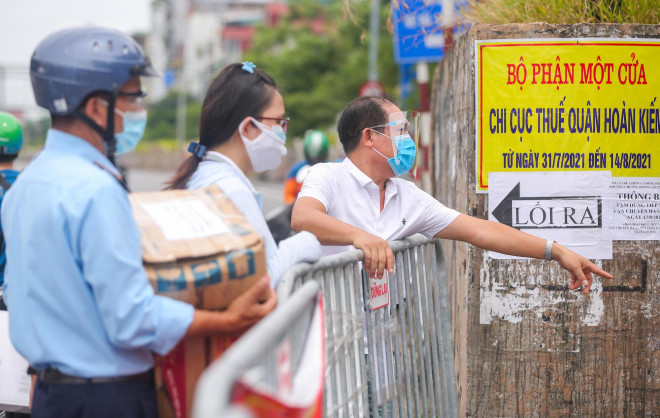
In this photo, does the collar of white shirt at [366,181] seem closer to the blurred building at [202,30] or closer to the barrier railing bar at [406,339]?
the barrier railing bar at [406,339]

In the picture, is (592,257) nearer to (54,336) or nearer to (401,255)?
(401,255)

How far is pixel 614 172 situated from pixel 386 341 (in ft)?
5.77

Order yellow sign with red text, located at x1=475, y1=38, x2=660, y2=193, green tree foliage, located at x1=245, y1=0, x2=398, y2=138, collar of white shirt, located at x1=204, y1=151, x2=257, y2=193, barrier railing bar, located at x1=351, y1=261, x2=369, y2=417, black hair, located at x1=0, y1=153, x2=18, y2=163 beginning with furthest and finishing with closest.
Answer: green tree foliage, located at x1=245, y1=0, x2=398, y2=138 < black hair, located at x1=0, y1=153, x2=18, y2=163 < yellow sign with red text, located at x1=475, y1=38, x2=660, y2=193 < barrier railing bar, located at x1=351, y1=261, x2=369, y2=417 < collar of white shirt, located at x1=204, y1=151, x2=257, y2=193

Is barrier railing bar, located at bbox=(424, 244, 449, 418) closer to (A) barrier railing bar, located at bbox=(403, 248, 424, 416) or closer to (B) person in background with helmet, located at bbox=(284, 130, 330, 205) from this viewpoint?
(A) barrier railing bar, located at bbox=(403, 248, 424, 416)

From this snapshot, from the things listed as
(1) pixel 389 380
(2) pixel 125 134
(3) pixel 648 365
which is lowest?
(3) pixel 648 365

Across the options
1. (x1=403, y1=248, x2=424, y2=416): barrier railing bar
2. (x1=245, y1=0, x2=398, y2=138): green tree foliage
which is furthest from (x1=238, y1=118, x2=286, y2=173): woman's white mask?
(x1=245, y1=0, x2=398, y2=138): green tree foliage

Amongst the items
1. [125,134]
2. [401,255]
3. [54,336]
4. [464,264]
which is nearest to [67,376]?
[54,336]

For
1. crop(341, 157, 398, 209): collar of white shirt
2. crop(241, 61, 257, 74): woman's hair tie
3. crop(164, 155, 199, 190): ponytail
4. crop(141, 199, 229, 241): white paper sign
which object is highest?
crop(241, 61, 257, 74): woman's hair tie

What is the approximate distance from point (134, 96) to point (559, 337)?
2.87m

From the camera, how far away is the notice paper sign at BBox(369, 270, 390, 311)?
3242mm

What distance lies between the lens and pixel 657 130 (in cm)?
423

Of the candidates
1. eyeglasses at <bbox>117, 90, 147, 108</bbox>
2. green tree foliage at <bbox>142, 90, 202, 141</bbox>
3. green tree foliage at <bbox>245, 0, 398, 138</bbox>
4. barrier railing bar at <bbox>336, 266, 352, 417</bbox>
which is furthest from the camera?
green tree foliage at <bbox>142, 90, 202, 141</bbox>

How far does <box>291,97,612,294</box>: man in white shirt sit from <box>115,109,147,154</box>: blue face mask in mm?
1206

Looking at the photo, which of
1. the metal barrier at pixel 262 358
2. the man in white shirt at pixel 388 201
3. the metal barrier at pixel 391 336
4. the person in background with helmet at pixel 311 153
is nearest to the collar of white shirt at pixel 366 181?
the man in white shirt at pixel 388 201
